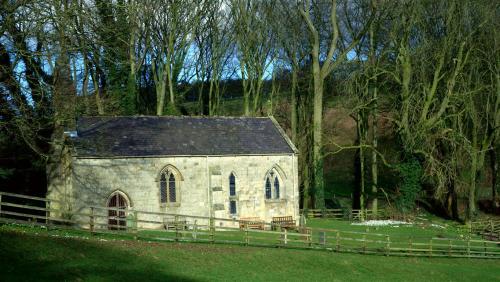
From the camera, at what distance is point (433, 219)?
48250mm

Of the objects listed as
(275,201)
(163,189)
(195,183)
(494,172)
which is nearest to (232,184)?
(195,183)

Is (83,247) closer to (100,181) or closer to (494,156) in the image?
(100,181)

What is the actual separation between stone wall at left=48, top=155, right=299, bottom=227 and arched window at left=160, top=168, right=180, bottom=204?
0.96 feet

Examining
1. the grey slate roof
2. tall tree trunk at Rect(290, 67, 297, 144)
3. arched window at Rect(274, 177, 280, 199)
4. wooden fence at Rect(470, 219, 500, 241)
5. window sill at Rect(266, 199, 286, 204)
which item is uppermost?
tall tree trunk at Rect(290, 67, 297, 144)

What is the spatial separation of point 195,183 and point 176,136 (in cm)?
322

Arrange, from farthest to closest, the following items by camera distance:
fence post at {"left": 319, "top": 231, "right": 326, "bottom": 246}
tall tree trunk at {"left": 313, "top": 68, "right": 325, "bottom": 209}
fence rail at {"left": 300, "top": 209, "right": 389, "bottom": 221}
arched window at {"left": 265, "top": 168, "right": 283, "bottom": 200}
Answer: fence rail at {"left": 300, "top": 209, "right": 389, "bottom": 221} < tall tree trunk at {"left": 313, "top": 68, "right": 325, "bottom": 209} < arched window at {"left": 265, "top": 168, "right": 283, "bottom": 200} < fence post at {"left": 319, "top": 231, "right": 326, "bottom": 246}

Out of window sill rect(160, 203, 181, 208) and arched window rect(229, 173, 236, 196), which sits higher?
arched window rect(229, 173, 236, 196)

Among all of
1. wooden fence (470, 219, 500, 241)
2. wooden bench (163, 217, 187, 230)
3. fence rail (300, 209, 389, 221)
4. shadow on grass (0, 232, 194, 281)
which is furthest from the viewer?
fence rail (300, 209, 389, 221)

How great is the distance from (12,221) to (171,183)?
499 inches

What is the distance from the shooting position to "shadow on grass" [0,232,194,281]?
18062 mm

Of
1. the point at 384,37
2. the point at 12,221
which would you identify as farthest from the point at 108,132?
the point at 384,37

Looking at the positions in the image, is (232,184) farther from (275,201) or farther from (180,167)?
(180,167)

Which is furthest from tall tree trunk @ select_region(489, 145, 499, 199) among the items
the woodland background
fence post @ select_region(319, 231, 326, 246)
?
fence post @ select_region(319, 231, 326, 246)

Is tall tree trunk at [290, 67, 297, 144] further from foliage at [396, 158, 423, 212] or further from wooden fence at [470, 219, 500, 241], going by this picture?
wooden fence at [470, 219, 500, 241]
